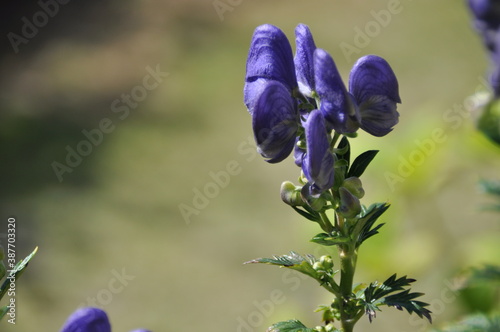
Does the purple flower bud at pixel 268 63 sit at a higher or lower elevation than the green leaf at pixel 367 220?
higher

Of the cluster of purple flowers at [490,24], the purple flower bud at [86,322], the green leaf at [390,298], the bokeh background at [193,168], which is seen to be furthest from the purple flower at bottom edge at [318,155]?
the bokeh background at [193,168]

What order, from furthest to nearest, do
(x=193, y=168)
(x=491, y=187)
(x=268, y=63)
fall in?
(x=193, y=168)
(x=491, y=187)
(x=268, y=63)

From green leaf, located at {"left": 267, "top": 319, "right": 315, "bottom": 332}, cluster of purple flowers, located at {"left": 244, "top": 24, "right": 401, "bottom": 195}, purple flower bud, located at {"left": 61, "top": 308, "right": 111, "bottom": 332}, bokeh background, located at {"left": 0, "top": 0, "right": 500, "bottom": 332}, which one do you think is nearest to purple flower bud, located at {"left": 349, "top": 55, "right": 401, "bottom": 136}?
cluster of purple flowers, located at {"left": 244, "top": 24, "right": 401, "bottom": 195}

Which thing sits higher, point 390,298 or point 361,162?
point 361,162

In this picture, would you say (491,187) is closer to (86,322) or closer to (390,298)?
(390,298)

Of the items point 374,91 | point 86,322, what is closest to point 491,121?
point 374,91

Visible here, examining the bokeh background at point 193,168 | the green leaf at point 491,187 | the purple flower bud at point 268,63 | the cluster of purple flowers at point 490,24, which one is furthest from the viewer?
the bokeh background at point 193,168

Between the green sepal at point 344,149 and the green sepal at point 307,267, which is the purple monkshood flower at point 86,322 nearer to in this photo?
the green sepal at point 307,267

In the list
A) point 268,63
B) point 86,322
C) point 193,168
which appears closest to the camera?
point 86,322

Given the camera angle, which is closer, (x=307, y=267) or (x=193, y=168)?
(x=307, y=267)
